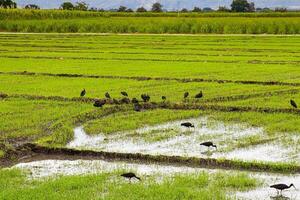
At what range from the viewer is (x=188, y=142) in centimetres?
1078

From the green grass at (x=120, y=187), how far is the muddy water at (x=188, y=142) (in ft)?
4.08

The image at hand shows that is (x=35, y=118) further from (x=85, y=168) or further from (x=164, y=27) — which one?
(x=164, y=27)

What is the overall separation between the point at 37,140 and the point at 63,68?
42.7 ft

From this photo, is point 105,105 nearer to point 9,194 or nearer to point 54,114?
point 54,114

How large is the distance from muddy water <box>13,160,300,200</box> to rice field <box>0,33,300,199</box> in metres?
0.01

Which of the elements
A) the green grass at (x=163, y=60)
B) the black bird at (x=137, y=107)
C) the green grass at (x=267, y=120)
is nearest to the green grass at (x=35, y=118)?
the black bird at (x=137, y=107)

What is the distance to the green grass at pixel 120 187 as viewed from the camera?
25.0 feet

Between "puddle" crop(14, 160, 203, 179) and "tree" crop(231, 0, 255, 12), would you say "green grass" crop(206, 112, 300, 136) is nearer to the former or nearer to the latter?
"puddle" crop(14, 160, 203, 179)

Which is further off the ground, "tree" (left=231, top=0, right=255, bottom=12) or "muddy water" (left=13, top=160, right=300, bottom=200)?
"muddy water" (left=13, top=160, right=300, bottom=200)

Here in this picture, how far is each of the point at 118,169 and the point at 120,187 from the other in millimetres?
1026

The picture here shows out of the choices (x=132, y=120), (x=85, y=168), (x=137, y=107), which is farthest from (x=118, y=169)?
(x=137, y=107)

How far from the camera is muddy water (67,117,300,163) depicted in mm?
9856

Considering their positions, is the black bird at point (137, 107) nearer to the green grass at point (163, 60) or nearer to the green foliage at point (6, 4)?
the green grass at point (163, 60)

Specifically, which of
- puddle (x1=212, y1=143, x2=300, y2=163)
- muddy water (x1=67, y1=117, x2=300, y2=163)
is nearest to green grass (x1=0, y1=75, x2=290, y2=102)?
muddy water (x1=67, y1=117, x2=300, y2=163)
